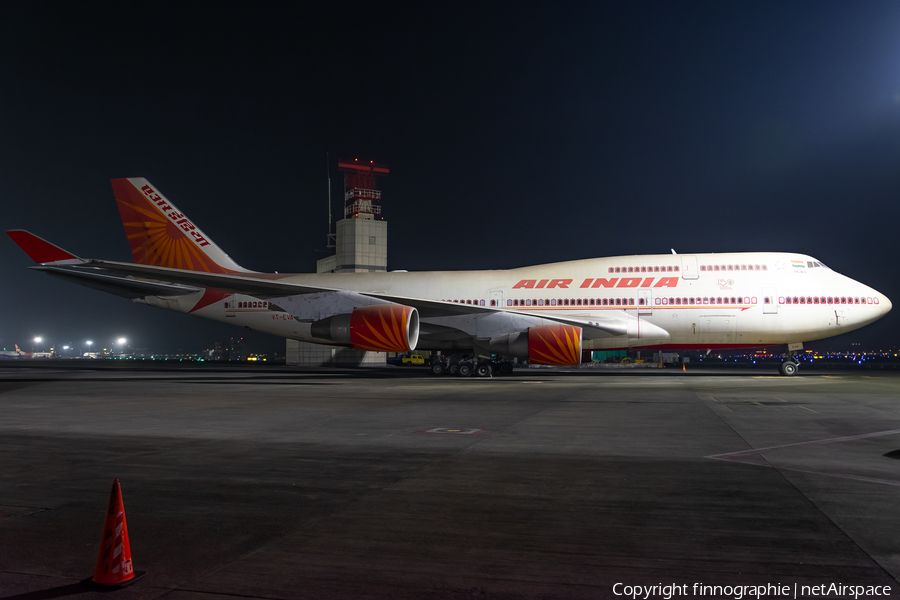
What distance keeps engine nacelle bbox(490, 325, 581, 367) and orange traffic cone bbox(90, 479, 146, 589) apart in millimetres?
18194

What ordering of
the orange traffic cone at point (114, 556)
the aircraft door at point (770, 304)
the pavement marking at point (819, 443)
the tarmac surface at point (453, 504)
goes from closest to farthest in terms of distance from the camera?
the orange traffic cone at point (114, 556) < the tarmac surface at point (453, 504) < the pavement marking at point (819, 443) < the aircraft door at point (770, 304)

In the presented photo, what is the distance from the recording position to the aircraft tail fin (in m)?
26.0

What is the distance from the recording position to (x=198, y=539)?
153 inches

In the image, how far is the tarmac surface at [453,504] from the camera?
3.27 m

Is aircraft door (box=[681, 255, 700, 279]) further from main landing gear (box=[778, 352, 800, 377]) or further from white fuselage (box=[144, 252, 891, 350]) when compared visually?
main landing gear (box=[778, 352, 800, 377])

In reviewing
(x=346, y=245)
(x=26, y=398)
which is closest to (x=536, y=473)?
(x=26, y=398)

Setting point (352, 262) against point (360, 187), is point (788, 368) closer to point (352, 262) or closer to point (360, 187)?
point (352, 262)

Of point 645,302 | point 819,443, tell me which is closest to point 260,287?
point 645,302

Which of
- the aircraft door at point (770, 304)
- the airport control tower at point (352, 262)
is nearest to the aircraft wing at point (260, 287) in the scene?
the aircraft door at point (770, 304)

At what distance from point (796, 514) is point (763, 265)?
20.7m

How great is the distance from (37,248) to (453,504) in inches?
885

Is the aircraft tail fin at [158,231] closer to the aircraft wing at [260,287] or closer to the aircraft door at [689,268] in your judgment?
the aircraft wing at [260,287]

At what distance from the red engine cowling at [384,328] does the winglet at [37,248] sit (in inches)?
417

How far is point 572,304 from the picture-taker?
76.1ft
